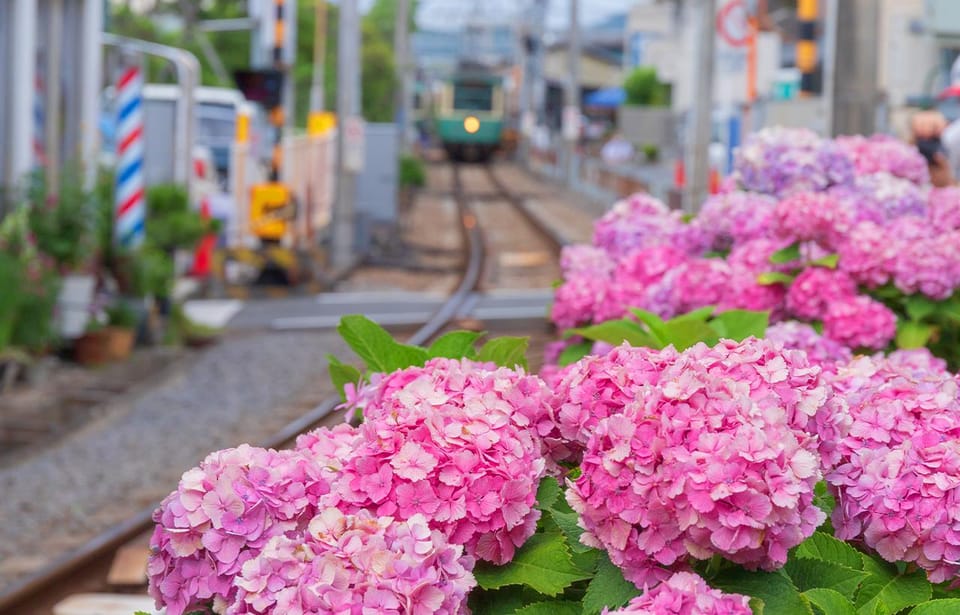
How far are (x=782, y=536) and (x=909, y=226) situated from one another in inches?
122

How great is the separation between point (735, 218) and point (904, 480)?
3064 millimetres

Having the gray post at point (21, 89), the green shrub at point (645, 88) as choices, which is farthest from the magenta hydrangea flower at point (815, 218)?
the green shrub at point (645, 88)

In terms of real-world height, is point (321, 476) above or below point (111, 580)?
above

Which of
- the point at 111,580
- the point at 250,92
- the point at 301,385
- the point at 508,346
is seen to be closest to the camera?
the point at 508,346

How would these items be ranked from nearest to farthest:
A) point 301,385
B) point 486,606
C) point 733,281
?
point 486,606 → point 733,281 → point 301,385

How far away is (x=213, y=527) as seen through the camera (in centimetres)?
253

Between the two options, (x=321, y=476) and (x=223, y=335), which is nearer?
(x=321, y=476)

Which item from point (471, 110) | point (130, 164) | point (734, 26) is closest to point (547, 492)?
point (130, 164)

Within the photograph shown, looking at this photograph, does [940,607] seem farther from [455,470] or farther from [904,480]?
[455,470]

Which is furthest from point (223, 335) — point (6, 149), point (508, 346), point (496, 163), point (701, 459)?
point (496, 163)

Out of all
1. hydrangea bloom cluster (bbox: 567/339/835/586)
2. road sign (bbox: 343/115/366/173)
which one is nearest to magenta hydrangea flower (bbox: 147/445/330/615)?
hydrangea bloom cluster (bbox: 567/339/835/586)

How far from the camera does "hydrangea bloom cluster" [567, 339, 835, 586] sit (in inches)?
90.8

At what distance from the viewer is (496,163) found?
7306cm

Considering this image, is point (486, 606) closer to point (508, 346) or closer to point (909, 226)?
point (508, 346)
